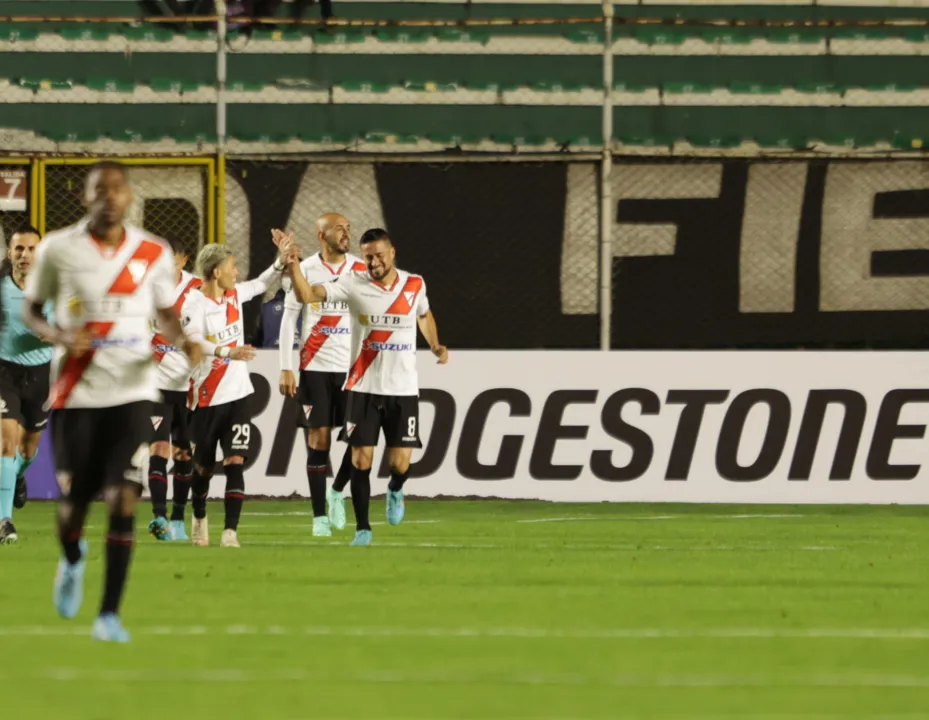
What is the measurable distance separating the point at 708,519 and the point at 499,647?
8.55m

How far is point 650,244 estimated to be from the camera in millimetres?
20094

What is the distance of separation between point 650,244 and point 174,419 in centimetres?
682

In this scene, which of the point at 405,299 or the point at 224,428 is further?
the point at 405,299

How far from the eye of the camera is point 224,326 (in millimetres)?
13969

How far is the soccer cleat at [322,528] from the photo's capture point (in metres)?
14.5

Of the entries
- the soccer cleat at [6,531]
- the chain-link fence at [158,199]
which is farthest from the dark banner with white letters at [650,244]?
the soccer cleat at [6,531]

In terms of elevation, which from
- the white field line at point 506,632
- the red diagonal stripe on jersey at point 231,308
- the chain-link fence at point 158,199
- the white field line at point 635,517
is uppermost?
the chain-link fence at point 158,199

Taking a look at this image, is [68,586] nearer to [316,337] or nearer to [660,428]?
[316,337]

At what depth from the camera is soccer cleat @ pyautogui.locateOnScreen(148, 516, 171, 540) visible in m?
14.2

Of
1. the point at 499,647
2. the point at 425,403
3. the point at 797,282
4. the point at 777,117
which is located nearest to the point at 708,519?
the point at 425,403

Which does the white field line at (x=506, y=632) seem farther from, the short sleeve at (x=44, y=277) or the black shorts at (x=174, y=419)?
the black shorts at (x=174, y=419)

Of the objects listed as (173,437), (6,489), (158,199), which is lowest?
(6,489)

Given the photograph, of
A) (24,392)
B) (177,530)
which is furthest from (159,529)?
(24,392)

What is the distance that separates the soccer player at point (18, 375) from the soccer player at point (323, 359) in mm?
1657
